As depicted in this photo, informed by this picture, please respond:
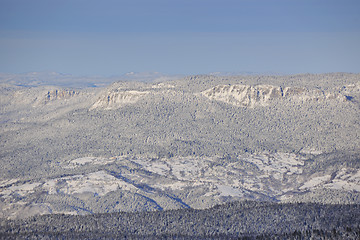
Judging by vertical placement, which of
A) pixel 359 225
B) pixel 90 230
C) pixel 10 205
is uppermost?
pixel 359 225

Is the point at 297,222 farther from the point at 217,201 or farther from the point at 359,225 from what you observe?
the point at 217,201

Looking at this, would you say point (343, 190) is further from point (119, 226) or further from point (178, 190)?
point (119, 226)

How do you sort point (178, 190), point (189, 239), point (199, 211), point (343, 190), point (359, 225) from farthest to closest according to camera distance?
1. point (178, 190)
2. point (343, 190)
3. point (199, 211)
4. point (189, 239)
5. point (359, 225)

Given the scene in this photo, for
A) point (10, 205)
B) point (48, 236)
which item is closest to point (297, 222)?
point (48, 236)

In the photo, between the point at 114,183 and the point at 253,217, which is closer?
the point at 253,217

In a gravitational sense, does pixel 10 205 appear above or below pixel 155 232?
below

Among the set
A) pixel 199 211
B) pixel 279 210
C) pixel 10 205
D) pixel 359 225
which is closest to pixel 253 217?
pixel 279 210

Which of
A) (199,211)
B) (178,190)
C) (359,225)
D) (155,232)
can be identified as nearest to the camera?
(359,225)
